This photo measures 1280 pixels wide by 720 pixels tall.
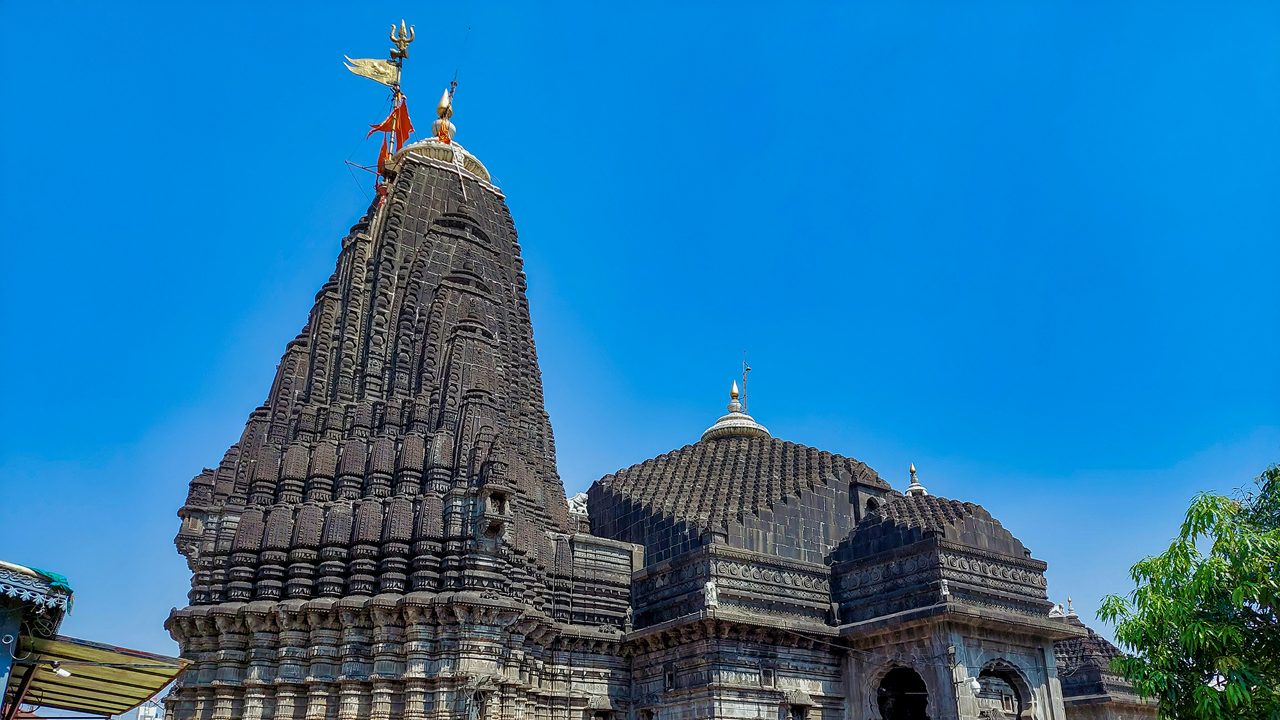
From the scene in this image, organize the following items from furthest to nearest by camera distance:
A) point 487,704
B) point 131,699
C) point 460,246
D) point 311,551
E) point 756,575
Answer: point 460,246, point 756,575, point 311,551, point 487,704, point 131,699

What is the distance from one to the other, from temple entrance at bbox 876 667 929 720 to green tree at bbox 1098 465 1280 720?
25.2ft

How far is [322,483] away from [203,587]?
3.24m

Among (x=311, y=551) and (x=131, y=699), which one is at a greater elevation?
(x=311, y=551)

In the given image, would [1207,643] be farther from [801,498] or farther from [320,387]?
[320,387]

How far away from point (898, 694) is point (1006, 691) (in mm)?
2369

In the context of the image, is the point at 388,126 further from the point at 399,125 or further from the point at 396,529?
the point at 396,529

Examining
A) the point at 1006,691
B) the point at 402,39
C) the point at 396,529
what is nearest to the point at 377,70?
the point at 402,39

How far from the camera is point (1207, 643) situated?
49.6ft

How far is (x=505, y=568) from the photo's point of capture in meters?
20.3

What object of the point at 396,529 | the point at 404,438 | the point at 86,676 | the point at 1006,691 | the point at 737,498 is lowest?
the point at 86,676

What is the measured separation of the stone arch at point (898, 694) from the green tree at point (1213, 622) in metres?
6.67

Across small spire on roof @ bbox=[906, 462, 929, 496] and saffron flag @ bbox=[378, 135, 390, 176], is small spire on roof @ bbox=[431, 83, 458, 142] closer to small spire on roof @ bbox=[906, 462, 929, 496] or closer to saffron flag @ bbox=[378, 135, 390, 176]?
saffron flag @ bbox=[378, 135, 390, 176]

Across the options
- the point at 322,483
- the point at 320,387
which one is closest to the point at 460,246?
the point at 320,387

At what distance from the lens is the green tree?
14.8 m
